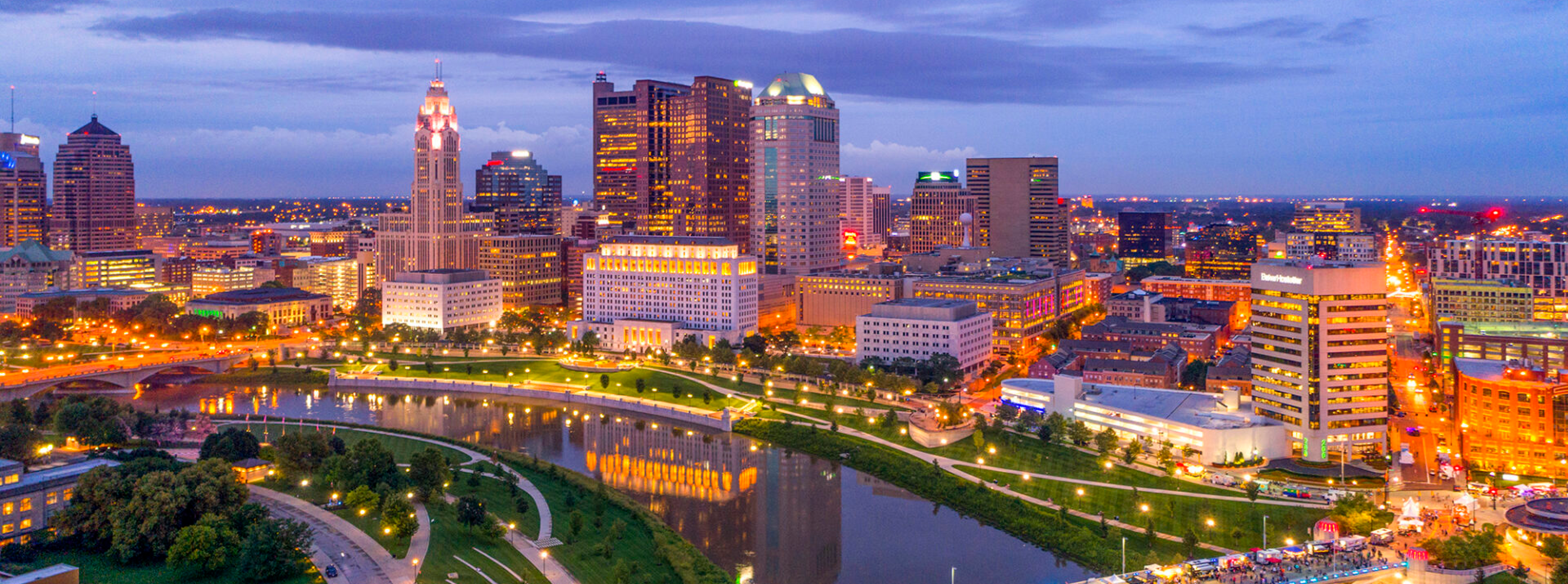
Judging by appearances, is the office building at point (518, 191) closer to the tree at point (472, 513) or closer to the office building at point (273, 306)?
the office building at point (273, 306)

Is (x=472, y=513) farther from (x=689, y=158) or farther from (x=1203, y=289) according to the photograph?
(x=1203, y=289)

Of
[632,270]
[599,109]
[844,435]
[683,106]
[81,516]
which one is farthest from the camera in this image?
[599,109]

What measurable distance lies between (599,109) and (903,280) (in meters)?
68.4

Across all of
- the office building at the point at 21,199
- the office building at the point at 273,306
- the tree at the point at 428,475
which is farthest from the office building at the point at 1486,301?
the office building at the point at 21,199

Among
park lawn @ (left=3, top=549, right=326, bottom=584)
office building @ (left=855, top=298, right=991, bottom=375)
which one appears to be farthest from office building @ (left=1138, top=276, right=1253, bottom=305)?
park lawn @ (left=3, top=549, right=326, bottom=584)

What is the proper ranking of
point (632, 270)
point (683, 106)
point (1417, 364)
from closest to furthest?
1. point (1417, 364)
2. point (632, 270)
3. point (683, 106)

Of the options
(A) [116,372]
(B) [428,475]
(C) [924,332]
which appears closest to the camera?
(B) [428,475]

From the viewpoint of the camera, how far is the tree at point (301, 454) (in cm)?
5919

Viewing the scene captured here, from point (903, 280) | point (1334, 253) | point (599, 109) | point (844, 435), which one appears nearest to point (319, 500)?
point (844, 435)

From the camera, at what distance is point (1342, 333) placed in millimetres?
64438

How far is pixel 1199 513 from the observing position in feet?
175

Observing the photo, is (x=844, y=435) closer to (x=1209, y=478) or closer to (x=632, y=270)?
(x=1209, y=478)

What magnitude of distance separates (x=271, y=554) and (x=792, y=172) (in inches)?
3496

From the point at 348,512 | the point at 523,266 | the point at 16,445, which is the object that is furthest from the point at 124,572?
the point at 523,266
